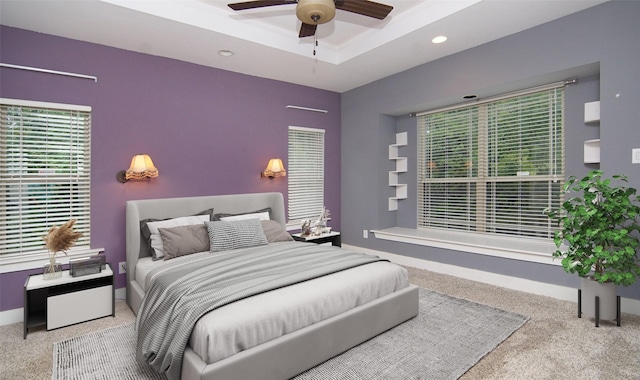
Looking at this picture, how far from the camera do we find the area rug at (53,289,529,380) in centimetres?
212

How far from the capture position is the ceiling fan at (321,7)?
2.24m

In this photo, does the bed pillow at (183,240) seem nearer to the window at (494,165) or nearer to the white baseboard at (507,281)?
the white baseboard at (507,281)

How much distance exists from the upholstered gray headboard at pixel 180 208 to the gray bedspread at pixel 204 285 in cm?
85

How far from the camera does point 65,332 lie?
2779 millimetres

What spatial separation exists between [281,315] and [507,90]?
3.67m

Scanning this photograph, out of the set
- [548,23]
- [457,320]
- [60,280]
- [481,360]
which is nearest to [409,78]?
[548,23]

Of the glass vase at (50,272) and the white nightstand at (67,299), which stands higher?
the glass vase at (50,272)

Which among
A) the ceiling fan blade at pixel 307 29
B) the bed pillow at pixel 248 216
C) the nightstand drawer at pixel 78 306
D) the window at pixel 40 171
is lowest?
the nightstand drawer at pixel 78 306

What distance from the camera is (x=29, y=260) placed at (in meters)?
3.11

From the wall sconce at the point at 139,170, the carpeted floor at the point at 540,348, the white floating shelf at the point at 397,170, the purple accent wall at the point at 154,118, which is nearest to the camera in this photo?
the carpeted floor at the point at 540,348

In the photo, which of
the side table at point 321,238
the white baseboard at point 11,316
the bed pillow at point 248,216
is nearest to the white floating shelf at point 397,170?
the side table at point 321,238

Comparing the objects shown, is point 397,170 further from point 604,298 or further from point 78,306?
point 78,306

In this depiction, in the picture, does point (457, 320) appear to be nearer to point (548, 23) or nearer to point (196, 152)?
point (548, 23)

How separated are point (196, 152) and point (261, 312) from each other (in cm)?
273
